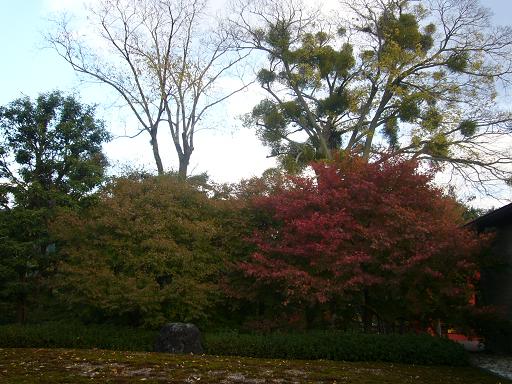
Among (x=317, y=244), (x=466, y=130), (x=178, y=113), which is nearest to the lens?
(x=317, y=244)

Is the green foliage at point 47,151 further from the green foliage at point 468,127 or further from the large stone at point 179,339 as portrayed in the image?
the green foliage at point 468,127

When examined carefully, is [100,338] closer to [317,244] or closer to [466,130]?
[317,244]

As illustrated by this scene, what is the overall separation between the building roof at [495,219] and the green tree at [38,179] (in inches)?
436

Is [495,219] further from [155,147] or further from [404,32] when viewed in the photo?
[155,147]

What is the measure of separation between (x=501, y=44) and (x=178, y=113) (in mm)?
14128

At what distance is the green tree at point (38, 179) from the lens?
15.1 meters

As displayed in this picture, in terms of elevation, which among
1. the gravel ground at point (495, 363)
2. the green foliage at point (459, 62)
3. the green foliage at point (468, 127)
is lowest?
the gravel ground at point (495, 363)

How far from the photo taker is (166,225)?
13375mm

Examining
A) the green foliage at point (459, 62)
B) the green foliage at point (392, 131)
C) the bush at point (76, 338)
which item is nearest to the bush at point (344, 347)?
the bush at point (76, 338)

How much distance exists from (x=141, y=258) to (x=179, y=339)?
2.25 metres

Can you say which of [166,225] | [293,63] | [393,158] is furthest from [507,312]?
[293,63]

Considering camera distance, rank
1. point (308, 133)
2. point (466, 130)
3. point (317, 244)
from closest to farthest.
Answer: point (317, 244) < point (466, 130) < point (308, 133)

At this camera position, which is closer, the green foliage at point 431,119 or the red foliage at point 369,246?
the red foliage at point 369,246

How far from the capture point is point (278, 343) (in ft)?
38.4
